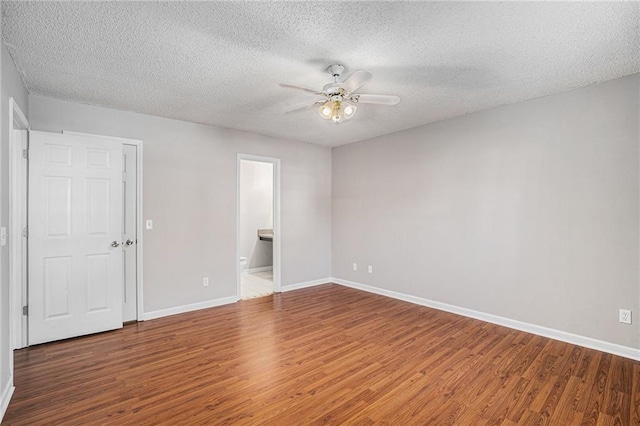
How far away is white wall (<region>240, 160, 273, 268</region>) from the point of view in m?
6.78

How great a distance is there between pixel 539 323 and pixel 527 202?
1.33m

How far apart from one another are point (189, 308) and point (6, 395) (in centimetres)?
208

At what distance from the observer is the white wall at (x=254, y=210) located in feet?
22.2

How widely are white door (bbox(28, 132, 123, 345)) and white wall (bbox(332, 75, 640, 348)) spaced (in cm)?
369

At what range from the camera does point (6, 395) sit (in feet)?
6.96

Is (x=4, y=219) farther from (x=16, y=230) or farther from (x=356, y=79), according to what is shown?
(x=356, y=79)

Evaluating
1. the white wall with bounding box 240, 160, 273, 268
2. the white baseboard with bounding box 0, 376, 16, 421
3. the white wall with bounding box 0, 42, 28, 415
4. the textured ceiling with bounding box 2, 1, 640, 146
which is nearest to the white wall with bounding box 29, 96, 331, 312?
the textured ceiling with bounding box 2, 1, 640, 146

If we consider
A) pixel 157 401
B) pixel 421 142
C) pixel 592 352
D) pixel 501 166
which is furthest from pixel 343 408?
pixel 421 142

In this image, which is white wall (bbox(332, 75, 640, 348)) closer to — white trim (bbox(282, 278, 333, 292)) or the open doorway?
white trim (bbox(282, 278, 333, 292))

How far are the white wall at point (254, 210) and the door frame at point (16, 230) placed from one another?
3.88 metres

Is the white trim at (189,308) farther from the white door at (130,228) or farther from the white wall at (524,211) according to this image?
the white wall at (524,211)

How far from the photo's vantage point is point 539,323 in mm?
3318

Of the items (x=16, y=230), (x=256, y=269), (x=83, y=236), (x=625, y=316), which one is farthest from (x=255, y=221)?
(x=625, y=316)

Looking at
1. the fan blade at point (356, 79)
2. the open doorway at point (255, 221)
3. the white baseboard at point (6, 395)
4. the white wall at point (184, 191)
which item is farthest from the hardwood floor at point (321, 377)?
the open doorway at point (255, 221)
